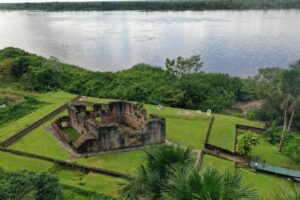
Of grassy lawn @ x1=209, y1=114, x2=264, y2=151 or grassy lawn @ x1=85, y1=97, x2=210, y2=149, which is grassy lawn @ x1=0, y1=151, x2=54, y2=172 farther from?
grassy lawn @ x1=209, y1=114, x2=264, y2=151

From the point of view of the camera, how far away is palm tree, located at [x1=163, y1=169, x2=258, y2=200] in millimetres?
7933

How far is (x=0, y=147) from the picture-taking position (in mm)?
23734

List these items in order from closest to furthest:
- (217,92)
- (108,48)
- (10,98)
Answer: (10,98) → (217,92) → (108,48)

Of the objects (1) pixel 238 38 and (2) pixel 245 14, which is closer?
(1) pixel 238 38

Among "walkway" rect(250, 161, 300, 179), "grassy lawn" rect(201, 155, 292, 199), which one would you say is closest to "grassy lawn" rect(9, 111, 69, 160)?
"grassy lawn" rect(201, 155, 292, 199)

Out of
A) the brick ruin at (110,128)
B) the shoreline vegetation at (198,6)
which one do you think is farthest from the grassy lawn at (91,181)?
the shoreline vegetation at (198,6)

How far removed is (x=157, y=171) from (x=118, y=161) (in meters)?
11.6

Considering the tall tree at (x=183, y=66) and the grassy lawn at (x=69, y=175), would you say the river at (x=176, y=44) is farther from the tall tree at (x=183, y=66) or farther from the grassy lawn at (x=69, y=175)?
the grassy lawn at (x=69, y=175)

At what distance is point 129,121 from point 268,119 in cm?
1385

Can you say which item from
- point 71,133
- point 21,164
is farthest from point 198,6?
point 21,164

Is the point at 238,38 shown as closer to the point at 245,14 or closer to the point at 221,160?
the point at 245,14

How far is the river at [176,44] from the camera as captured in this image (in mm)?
60594

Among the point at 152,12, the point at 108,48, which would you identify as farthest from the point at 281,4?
the point at 108,48

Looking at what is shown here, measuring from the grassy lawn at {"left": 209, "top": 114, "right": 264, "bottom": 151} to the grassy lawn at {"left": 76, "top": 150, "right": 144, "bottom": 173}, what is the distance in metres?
6.90
